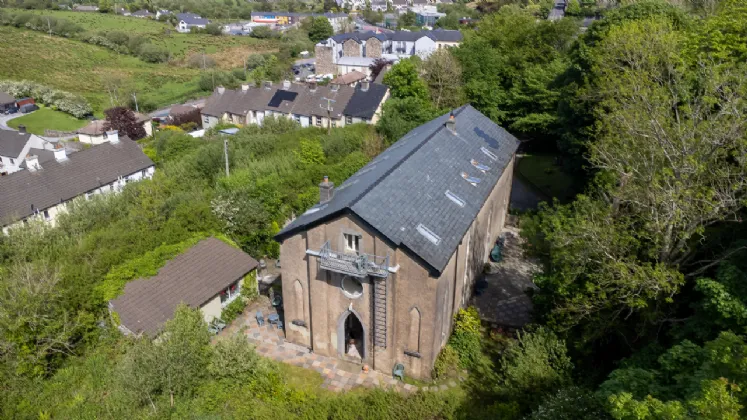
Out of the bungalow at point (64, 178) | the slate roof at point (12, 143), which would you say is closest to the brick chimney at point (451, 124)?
the bungalow at point (64, 178)

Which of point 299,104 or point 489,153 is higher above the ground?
point 489,153

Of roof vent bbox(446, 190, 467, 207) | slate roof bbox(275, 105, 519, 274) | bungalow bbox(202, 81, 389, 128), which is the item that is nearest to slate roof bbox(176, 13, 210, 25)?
bungalow bbox(202, 81, 389, 128)

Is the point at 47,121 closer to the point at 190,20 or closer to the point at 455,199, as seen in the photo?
the point at 455,199

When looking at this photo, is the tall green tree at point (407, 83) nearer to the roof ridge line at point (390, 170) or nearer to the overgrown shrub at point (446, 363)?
the roof ridge line at point (390, 170)

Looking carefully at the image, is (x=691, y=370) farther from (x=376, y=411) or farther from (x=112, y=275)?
(x=112, y=275)

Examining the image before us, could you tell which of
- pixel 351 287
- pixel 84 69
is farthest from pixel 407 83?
pixel 84 69

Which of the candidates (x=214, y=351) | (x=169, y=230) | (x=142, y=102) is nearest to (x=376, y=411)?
(x=214, y=351)

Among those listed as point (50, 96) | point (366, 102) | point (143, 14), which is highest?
point (143, 14)
